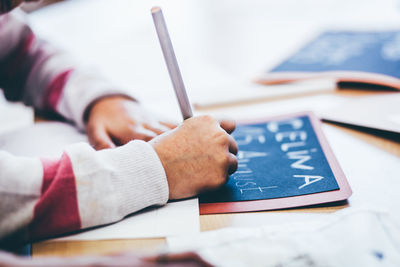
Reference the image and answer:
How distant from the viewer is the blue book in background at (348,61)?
0.72 m

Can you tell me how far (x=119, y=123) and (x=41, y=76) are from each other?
9.6 inches

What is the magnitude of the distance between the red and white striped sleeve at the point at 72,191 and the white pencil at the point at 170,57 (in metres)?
0.08

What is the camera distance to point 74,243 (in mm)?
391

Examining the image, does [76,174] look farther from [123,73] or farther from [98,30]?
[98,30]

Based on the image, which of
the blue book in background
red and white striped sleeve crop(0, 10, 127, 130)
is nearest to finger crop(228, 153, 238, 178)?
red and white striped sleeve crop(0, 10, 127, 130)

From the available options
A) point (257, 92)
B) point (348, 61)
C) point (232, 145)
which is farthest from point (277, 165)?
point (348, 61)

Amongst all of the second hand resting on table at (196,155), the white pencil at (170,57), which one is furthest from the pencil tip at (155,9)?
the second hand resting on table at (196,155)

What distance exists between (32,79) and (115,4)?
5.04ft

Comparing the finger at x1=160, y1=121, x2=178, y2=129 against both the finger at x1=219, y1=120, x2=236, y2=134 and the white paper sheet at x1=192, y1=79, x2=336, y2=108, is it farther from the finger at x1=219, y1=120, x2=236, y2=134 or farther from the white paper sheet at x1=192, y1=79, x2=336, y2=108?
the white paper sheet at x1=192, y1=79, x2=336, y2=108

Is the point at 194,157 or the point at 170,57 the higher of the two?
the point at 170,57

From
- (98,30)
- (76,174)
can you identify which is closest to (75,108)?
(76,174)

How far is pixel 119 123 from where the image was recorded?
577 mm

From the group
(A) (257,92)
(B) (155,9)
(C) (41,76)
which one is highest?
(B) (155,9)

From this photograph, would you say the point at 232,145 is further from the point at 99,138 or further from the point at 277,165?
the point at 99,138
